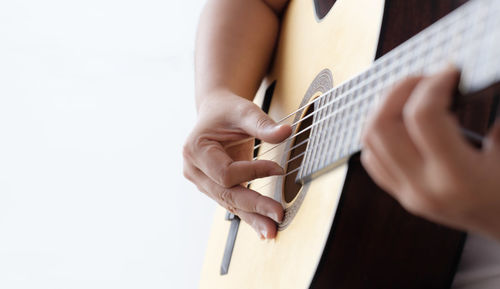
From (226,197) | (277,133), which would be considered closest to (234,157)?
(226,197)

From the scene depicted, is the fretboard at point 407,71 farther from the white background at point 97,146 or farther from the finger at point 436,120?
the white background at point 97,146

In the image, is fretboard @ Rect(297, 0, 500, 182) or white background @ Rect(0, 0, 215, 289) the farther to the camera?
white background @ Rect(0, 0, 215, 289)

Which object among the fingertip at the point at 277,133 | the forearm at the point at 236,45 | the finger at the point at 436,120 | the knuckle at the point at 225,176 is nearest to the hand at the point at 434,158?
the finger at the point at 436,120

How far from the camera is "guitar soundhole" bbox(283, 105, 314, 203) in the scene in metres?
0.72

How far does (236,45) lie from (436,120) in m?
0.66

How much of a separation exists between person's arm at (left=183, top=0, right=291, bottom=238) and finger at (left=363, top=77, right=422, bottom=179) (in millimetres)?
280

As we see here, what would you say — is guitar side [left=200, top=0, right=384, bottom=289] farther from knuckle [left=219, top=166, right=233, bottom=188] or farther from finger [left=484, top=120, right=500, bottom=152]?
finger [left=484, top=120, right=500, bottom=152]

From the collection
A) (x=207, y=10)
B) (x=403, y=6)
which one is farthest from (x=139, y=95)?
(x=403, y=6)

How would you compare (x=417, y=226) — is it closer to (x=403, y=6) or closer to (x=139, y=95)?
(x=403, y=6)

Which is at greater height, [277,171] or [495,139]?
[277,171]

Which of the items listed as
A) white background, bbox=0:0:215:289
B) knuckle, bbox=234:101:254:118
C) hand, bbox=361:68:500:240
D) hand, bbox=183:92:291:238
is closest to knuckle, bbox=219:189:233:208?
hand, bbox=183:92:291:238

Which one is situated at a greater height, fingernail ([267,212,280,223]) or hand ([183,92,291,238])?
hand ([183,92,291,238])

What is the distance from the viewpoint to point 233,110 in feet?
2.60

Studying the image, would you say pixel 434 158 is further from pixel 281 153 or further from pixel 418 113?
pixel 281 153
